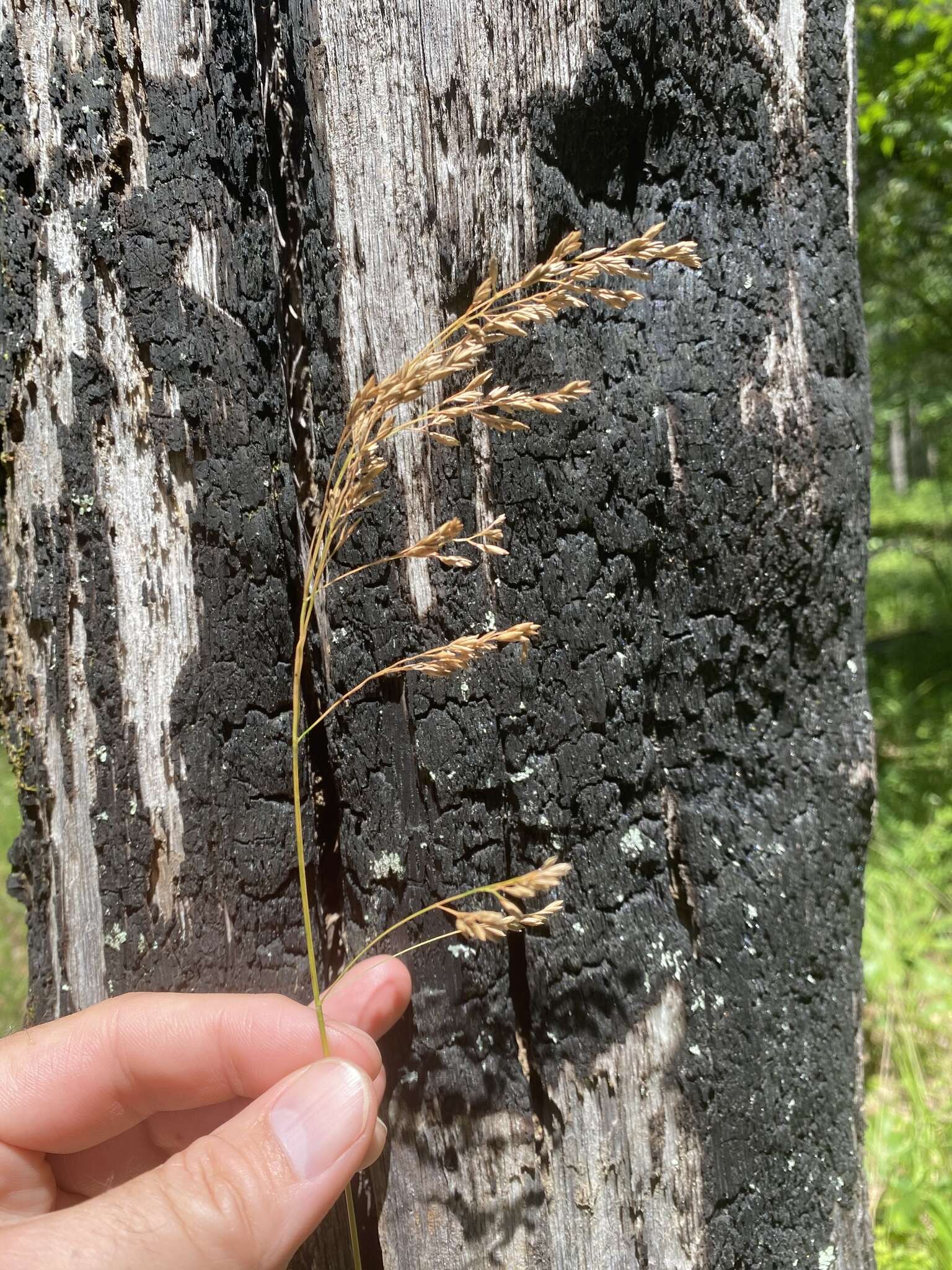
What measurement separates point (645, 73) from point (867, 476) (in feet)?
2.52

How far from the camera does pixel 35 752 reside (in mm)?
1321

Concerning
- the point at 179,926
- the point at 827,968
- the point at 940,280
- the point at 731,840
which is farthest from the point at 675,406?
the point at 940,280

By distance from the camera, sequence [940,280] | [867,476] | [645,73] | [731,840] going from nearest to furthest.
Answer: [645,73]
[731,840]
[867,476]
[940,280]

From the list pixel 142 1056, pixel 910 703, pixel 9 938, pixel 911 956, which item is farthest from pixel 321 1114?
pixel 910 703

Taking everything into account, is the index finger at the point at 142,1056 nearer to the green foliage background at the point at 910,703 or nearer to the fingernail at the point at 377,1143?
the fingernail at the point at 377,1143

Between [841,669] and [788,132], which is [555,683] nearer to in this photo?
[841,669]

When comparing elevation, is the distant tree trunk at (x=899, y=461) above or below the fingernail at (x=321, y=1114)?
above

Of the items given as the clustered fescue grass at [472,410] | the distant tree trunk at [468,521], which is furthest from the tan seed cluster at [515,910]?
the distant tree trunk at [468,521]

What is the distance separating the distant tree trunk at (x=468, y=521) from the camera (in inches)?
46.0

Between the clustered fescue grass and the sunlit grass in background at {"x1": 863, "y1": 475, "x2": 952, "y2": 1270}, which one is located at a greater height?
the clustered fescue grass

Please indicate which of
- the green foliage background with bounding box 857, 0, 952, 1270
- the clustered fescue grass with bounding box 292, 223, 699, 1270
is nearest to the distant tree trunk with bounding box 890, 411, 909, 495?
the green foliage background with bounding box 857, 0, 952, 1270

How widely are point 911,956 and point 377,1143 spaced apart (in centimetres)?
327

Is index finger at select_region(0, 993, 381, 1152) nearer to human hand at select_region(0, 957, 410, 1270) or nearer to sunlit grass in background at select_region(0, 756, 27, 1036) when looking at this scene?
human hand at select_region(0, 957, 410, 1270)

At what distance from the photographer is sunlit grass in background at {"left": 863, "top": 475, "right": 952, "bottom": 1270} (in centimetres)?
228
